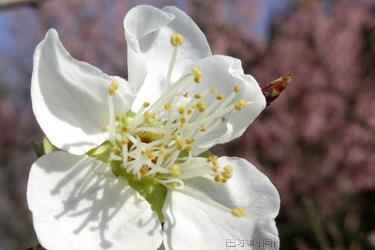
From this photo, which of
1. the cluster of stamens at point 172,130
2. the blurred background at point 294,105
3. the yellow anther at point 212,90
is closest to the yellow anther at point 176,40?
the cluster of stamens at point 172,130

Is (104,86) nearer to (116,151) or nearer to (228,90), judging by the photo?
(116,151)

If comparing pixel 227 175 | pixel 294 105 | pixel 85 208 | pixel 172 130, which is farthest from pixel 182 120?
pixel 294 105

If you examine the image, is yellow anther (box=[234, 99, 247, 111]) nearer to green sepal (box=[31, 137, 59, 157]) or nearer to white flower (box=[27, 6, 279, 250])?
white flower (box=[27, 6, 279, 250])

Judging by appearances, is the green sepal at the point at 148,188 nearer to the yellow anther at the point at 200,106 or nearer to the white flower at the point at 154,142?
the white flower at the point at 154,142

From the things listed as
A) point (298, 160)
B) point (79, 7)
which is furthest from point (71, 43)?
point (298, 160)

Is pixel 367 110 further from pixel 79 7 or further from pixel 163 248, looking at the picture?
pixel 163 248

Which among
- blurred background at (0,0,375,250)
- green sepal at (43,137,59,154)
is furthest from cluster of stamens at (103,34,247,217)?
blurred background at (0,0,375,250)

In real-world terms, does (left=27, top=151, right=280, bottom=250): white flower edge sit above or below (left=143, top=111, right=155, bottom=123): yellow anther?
below
